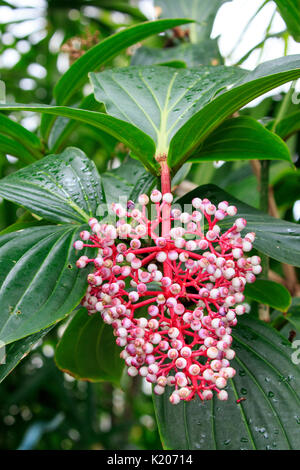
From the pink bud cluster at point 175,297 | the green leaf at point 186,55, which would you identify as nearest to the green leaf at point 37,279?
the pink bud cluster at point 175,297

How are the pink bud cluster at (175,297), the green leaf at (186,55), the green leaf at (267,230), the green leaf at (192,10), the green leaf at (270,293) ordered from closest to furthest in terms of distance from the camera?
the pink bud cluster at (175,297) → the green leaf at (267,230) → the green leaf at (270,293) → the green leaf at (186,55) → the green leaf at (192,10)

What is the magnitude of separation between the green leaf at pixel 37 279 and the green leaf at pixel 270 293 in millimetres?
271

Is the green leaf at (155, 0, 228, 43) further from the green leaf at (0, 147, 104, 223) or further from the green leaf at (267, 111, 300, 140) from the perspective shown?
the green leaf at (0, 147, 104, 223)

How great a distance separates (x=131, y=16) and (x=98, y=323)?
3.73ft

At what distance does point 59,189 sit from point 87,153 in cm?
97

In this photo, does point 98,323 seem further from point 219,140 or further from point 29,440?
point 29,440

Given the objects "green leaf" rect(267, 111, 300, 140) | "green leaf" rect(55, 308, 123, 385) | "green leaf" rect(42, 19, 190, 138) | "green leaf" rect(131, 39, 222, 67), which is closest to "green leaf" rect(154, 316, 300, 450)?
"green leaf" rect(55, 308, 123, 385)

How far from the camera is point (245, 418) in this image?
1.57 ft

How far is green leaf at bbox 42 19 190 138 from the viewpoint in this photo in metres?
0.71

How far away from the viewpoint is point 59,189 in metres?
0.57

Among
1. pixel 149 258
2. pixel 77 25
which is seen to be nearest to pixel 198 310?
pixel 149 258

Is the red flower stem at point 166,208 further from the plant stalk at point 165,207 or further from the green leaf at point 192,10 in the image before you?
the green leaf at point 192,10

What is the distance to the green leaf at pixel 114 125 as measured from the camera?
1.60 ft

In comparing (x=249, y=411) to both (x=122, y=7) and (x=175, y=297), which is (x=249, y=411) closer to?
(x=175, y=297)
